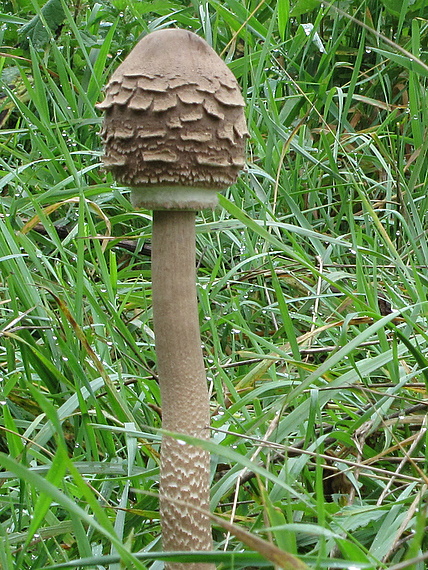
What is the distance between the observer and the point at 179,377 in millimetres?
1354

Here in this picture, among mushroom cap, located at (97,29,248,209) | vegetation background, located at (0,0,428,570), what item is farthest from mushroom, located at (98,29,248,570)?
vegetation background, located at (0,0,428,570)

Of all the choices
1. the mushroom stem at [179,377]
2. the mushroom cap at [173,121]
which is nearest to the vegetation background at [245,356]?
the mushroom stem at [179,377]

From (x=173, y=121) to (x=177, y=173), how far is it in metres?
0.09

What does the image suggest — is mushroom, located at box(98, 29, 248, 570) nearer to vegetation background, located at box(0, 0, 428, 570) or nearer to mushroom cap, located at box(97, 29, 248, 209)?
mushroom cap, located at box(97, 29, 248, 209)

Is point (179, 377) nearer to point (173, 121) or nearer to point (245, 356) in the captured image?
point (173, 121)

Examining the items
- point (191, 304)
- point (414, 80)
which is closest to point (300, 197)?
point (414, 80)

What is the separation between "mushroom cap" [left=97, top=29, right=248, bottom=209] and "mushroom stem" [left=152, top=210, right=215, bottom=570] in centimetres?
9

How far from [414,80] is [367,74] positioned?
2.62 ft

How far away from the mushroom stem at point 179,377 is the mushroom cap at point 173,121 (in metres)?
0.09

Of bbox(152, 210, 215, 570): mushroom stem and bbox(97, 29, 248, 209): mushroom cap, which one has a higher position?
bbox(97, 29, 248, 209): mushroom cap

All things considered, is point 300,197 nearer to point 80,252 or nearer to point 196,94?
point 80,252

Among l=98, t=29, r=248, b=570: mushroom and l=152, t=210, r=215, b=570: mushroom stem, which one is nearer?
l=98, t=29, r=248, b=570: mushroom

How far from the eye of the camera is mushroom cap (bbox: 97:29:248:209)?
3.80ft

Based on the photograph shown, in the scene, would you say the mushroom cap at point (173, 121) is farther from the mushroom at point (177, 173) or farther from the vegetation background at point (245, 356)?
the vegetation background at point (245, 356)
